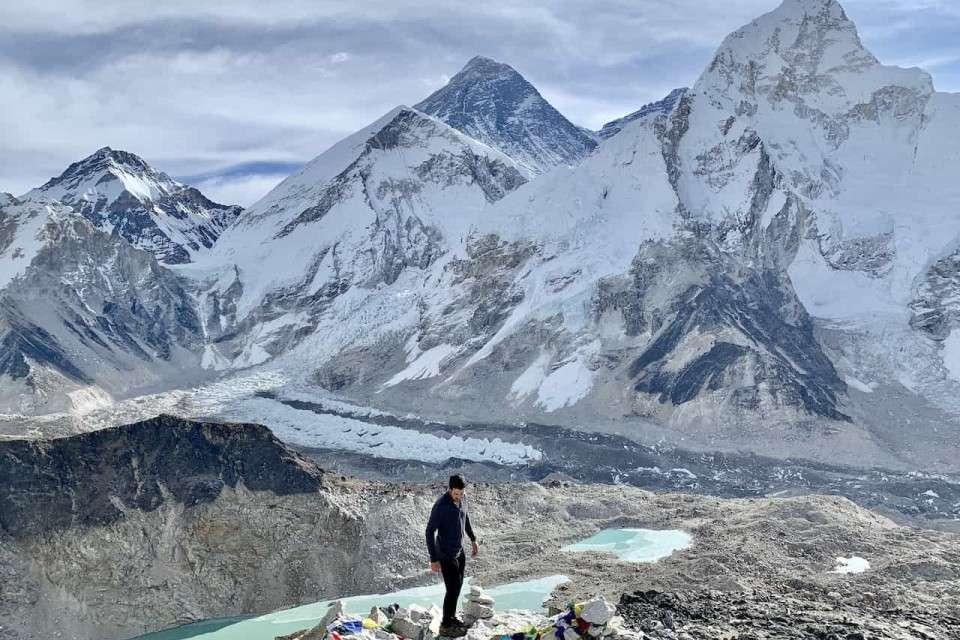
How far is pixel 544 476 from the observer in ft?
346

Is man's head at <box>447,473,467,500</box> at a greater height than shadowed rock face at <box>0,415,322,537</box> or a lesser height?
greater

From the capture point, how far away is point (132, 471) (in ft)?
197

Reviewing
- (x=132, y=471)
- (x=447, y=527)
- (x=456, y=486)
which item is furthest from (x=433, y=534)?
(x=132, y=471)

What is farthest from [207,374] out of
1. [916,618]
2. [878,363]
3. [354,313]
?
[916,618]

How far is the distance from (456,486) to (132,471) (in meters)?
43.3

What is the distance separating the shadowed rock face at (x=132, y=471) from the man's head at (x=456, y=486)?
3982 cm

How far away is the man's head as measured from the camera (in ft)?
68.9

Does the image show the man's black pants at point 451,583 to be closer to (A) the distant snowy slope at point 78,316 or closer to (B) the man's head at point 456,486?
(B) the man's head at point 456,486

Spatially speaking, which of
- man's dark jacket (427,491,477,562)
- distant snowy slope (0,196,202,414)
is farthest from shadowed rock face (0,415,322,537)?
distant snowy slope (0,196,202,414)

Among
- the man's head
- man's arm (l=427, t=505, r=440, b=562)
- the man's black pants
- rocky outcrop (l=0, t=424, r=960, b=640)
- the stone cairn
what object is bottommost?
rocky outcrop (l=0, t=424, r=960, b=640)

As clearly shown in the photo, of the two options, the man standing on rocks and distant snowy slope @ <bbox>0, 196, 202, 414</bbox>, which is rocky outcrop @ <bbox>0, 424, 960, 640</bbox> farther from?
distant snowy slope @ <bbox>0, 196, 202, 414</bbox>

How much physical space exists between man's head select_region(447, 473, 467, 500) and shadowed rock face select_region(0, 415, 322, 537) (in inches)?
1568

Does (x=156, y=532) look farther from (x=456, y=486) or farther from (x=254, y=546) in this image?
(x=456, y=486)

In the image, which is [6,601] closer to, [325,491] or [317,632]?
[325,491]
